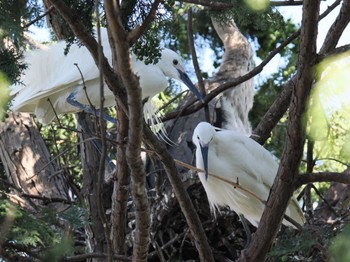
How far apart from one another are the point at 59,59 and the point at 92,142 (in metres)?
0.62

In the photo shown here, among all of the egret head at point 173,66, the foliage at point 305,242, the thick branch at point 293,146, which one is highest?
the egret head at point 173,66

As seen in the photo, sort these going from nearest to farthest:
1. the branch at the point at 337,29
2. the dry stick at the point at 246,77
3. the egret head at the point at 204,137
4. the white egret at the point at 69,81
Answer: the branch at the point at 337,29 → the dry stick at the point at 246,77 → the egret head at the point at 204,137 → the white egret at the point at 69,81

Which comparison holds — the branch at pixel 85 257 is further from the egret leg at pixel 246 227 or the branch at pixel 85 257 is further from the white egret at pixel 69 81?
the white egret at pixel 69 81

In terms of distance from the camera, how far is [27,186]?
14.0 ft

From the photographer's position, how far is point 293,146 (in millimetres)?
2352

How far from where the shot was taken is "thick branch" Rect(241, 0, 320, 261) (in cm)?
223

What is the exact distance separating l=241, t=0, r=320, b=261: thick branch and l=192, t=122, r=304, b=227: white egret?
128 cm

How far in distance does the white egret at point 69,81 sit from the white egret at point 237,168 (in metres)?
0.32

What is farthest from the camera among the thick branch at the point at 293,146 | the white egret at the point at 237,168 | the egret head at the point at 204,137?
the white egret at the point at 237,168

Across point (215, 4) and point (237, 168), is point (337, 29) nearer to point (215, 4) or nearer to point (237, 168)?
point (215, 4)

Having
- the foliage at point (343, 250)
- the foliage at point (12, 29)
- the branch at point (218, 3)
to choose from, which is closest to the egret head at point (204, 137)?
the branch at point (218, 3)

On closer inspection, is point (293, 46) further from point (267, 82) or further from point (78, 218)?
point (78, 218)

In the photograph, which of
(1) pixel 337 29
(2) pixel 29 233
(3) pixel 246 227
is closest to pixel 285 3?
(1) pixel 337 29

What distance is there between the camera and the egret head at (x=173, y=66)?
14.0 feet
